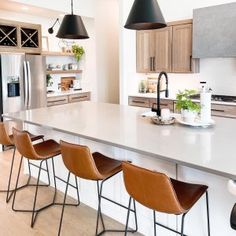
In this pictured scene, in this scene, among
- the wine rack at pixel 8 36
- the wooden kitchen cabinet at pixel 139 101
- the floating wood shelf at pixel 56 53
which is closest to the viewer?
the wine rack at pixel 8 36

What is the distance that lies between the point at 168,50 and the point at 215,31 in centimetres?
92

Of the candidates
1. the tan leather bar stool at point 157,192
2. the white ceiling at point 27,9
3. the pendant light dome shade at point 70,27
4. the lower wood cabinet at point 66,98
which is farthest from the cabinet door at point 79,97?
the tan leather bar stool at point 157,192

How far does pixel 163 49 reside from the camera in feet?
16.5


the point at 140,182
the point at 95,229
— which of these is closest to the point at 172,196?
the point at 140,182

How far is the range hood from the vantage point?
409 centimetres

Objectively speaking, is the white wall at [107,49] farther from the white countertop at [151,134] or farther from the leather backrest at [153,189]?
the leather backrest at [153,189]

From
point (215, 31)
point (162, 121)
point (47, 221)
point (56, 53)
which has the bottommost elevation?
point (47, 221)

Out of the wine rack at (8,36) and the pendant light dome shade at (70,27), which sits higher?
the wine rack at (8,36)

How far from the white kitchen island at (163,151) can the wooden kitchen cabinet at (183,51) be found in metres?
2.03

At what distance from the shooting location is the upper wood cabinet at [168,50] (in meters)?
4.73

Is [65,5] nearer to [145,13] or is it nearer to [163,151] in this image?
[145,13]

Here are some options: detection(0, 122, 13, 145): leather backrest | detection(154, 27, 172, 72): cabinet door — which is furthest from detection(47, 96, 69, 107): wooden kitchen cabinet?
detection(0, 122, 13, 145): leather backrest

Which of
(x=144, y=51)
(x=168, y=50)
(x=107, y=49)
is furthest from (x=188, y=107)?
(x=107, y=49)

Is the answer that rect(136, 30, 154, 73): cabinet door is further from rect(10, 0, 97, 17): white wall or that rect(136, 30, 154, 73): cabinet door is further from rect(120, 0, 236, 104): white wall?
rect(10, 0, 97, 17): white wall
